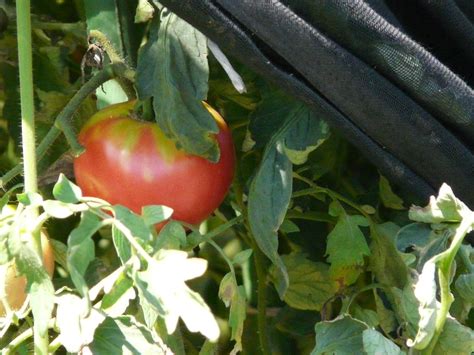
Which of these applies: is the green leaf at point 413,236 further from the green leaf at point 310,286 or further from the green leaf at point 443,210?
the green leaf at point 310,286

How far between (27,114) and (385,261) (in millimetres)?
316

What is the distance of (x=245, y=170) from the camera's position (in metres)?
0.89

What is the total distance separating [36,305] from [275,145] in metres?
0.25

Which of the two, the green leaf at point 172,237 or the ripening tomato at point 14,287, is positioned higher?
the green leaf at point 172,237

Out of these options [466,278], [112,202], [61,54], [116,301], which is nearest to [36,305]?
[116,301]

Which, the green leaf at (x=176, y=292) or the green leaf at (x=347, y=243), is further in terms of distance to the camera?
the green leaf at (x=347, y=243)

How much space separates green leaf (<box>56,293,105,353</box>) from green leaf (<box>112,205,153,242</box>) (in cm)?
5

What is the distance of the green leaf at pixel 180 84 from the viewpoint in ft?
2.34

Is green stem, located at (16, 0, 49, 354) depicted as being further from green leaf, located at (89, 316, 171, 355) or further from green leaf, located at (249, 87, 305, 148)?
green leaf, located at (249, 87, 305, 148)

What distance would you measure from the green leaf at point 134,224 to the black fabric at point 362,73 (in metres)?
0.17

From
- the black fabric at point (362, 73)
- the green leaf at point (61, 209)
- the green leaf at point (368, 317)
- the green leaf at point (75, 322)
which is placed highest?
the black fabric at point (362, 73)

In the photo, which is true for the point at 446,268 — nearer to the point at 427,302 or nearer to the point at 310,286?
the point at 427,302

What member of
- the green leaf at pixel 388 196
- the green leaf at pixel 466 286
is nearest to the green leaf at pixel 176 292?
the green leaf at pixel 466 286

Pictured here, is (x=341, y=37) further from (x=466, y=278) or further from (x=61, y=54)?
(x=61, y=54)
